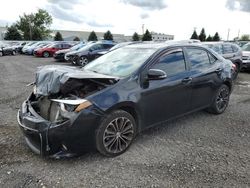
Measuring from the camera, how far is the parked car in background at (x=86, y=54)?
15.3 m

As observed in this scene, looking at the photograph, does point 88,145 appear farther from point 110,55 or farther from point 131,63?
point 110,55

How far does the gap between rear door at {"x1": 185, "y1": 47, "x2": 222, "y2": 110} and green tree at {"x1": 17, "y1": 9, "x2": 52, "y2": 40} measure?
212 feet

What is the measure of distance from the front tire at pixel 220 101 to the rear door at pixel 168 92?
3.37 ft

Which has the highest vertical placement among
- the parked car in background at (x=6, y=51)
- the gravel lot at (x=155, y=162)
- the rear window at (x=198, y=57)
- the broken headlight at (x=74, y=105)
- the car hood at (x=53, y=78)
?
the rear window at (x=198, y=57)

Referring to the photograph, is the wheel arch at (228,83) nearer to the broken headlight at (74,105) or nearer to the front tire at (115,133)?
the front tire at (115,133)

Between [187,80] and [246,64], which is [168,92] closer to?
[187,80]

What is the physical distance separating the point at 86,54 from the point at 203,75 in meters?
11.7

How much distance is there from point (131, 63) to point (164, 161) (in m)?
1.58

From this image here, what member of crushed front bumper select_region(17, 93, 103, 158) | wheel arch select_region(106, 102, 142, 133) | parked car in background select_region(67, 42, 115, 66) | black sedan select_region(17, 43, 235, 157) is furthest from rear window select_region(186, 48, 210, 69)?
parked car in background select_region(67, 42, 115, 66)

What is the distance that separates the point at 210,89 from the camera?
16.0 ft

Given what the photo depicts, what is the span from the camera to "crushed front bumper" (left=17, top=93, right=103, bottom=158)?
3.08 metres

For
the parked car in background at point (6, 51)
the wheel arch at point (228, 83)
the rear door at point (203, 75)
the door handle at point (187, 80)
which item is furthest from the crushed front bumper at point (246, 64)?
the parked car in background at point (6, 51)

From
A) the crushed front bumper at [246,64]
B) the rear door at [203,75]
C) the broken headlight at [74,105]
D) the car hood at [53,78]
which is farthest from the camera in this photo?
the crushed front bumper at [246,64]

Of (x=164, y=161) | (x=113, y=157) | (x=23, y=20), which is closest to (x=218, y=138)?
(x=164, y=161)
